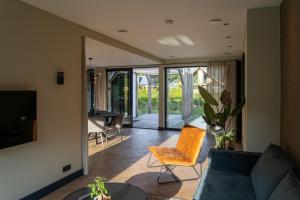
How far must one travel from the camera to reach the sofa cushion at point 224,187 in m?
2.32

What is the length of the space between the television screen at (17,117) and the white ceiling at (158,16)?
1229 mm

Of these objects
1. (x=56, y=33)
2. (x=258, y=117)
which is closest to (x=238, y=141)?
(x=258, y=117)

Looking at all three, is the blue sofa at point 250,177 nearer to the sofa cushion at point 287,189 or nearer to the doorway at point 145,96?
the sofa cushion at point 287,189

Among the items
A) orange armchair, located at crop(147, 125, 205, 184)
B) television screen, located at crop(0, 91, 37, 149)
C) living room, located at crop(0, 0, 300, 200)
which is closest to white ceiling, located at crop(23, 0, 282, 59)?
living room, located at crop(0, 0, 300, 200)

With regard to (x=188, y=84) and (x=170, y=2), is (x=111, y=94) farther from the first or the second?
(x=170, y=2)

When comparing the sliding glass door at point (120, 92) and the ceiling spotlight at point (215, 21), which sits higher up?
the ceiling spotlight at point (215, 21)

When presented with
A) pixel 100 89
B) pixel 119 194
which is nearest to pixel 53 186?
pixel 119 194

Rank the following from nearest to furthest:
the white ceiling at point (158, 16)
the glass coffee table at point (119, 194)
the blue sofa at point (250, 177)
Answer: the blue sofa at point (250, 177), the glass coffee table at point (119, 194), the white ceiling at point (158, 16)

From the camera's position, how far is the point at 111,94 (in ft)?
31.0

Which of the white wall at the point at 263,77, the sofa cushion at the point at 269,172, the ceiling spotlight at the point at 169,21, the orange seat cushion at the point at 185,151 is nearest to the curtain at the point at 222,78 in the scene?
the orange seat cushion at the point at 185,151

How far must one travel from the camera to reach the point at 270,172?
7.14 feet

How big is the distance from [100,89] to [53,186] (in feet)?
20.1

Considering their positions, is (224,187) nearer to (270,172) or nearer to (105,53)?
(270,172)

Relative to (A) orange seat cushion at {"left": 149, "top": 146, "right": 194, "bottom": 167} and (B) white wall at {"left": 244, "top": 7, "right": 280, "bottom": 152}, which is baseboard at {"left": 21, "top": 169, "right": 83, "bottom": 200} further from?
(B) white wall at {"left": 244, "top": 7, "right": 280, "bottom": 152}
